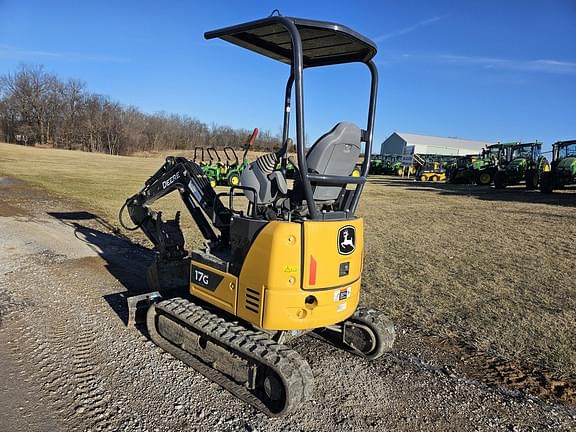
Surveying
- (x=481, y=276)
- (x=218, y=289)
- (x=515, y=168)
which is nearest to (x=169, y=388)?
(x=218, y=289)

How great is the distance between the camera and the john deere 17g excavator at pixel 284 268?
12.1 ft

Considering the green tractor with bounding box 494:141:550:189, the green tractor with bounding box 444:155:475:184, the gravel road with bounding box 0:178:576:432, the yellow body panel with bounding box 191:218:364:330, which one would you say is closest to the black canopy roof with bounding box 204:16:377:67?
the yellow body panel with bounding box 191:218:364:330

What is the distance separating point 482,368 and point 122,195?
637 inches

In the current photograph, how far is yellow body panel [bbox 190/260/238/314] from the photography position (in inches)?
161

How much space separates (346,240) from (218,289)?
52.5 inches

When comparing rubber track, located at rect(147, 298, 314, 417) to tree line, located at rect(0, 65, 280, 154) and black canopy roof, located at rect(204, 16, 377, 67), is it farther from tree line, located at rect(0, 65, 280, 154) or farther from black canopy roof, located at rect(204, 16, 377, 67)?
tree line, located at rect(0, 65, 280, 154)

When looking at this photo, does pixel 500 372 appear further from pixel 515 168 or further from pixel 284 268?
pixel 515 168

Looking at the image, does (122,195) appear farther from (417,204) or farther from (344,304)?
(344,304)

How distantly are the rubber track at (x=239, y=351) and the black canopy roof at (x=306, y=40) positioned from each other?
268 cm

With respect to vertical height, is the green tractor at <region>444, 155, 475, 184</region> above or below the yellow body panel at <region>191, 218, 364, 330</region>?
above

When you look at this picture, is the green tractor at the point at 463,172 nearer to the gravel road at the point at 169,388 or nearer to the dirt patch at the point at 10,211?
the dirt patch at the point at 10,211

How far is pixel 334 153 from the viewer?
156 inches

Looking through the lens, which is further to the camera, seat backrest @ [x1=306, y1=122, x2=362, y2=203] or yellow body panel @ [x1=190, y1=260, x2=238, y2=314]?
yellow body panel @ [x1=190, y1=260, x2=238, y2=314]

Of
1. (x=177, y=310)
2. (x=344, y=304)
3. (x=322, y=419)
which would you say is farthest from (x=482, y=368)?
(x=177, y=310)
